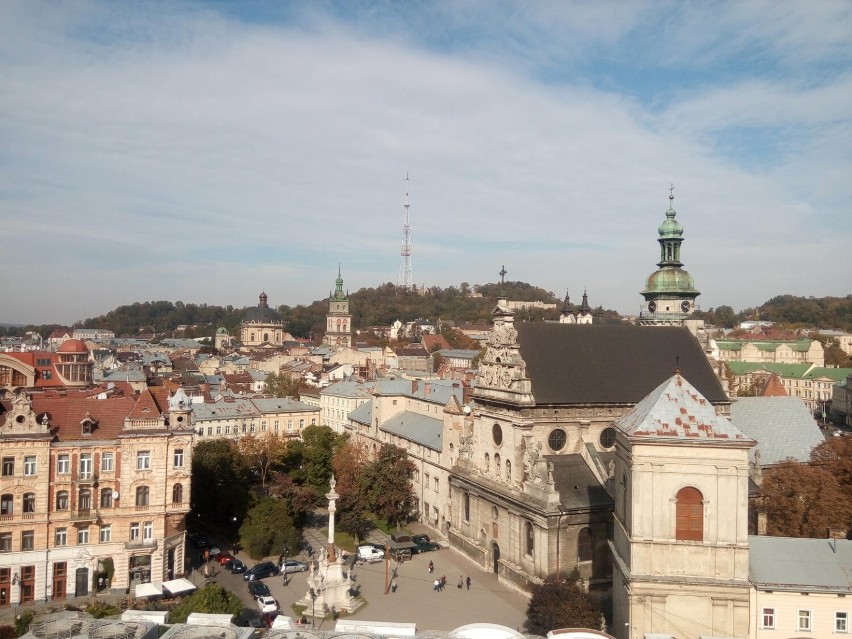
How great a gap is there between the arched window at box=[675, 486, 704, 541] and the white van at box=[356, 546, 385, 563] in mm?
23415

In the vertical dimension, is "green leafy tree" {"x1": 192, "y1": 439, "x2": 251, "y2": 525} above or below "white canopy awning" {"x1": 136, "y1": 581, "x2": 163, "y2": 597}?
above

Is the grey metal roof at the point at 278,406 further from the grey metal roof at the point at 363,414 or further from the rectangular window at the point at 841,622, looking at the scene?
the rectangular window at the point at 841,622

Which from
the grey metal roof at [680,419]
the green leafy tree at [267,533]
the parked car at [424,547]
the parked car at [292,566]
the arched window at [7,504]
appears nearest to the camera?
the grey metal roof at [680,419]

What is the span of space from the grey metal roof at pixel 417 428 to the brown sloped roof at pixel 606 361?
14278mm

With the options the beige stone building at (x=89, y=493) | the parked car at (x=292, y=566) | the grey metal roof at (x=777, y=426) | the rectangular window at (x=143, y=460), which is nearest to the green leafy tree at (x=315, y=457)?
the parked car at (x=292, y=566)

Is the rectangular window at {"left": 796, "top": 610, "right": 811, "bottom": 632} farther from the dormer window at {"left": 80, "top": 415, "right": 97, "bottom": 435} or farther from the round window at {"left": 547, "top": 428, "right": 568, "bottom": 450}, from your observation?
the dormer window at {"left": 80, "top": 415, "right": 97, "bottom": 435}

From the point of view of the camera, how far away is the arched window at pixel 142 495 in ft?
122

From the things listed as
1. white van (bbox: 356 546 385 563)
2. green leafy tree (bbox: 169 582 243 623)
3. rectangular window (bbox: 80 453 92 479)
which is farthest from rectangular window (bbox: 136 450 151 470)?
white van (bbox: 356 546 385 563)

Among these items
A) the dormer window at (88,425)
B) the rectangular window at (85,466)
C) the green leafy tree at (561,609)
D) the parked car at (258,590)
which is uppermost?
the dormer window at (88,425)

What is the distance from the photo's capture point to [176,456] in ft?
126

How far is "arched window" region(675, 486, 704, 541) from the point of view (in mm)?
→ 25375

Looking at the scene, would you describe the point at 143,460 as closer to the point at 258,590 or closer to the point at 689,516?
the point at 258,590

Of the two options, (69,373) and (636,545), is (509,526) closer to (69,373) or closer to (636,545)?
(636,545)

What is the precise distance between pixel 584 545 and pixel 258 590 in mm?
17316
